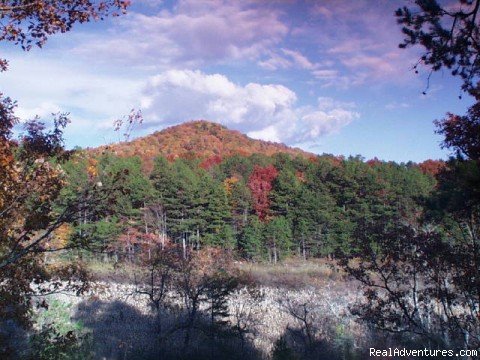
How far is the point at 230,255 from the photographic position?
62.3 ft

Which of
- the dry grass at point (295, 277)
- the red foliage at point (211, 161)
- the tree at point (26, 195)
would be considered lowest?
the dry grass at point (295, 277)

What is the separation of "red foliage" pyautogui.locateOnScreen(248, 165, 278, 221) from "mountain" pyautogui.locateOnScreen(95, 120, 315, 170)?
10523 millimetres

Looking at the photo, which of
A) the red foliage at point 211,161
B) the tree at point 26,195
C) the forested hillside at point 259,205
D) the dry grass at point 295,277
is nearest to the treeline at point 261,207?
the forested hillside at point 259,205

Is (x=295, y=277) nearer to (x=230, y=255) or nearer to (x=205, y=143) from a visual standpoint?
(x=230, y=255)

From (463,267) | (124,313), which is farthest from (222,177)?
(463,267)

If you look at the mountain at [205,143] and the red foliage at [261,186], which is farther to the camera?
the mountain at [205,143]

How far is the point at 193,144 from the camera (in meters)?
91.5

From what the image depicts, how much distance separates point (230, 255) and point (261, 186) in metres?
39.6

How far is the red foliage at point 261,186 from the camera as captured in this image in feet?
181

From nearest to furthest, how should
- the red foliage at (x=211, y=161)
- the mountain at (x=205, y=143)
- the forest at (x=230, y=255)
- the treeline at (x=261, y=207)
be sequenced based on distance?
1. the forest at (x=230, y=255)
2. the treeline at (x=261, y=207)
3. the red foliage at (x=211, y=161)
4. the mountain at (x=205, y=143)

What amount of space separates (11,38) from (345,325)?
61.1 ft

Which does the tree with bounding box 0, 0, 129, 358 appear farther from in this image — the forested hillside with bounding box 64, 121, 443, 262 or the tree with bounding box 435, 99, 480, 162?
the forested hillside with bounding box 64, 121, 443, 262

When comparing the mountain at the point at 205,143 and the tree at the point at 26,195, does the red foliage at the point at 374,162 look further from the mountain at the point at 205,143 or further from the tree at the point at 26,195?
the tree at the point at 26,195

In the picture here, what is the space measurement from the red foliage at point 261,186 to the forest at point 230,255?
1.32ft
